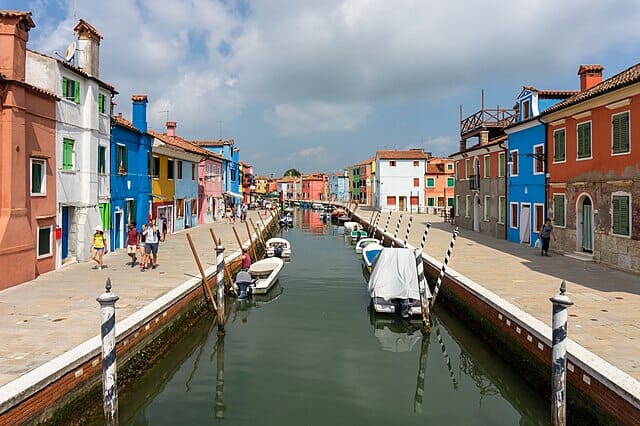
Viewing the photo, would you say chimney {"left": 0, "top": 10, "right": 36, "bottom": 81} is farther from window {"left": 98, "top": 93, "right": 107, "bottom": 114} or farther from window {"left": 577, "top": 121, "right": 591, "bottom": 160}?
window {"left": 577, "top": 121, "right": 591, "bottom": 160}

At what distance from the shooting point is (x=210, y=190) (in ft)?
143

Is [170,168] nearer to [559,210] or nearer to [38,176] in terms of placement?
[38,176]

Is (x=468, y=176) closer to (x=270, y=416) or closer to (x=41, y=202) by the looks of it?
(x=41, y=202)

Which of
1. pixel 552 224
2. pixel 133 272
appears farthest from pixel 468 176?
pixel 133 272

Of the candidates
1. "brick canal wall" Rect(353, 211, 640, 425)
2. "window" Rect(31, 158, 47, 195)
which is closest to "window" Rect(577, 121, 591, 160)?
"brick canal wall" Rect(353, 211, 640, 425)

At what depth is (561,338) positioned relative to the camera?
7465 mm

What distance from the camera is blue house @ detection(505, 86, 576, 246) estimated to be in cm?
2297

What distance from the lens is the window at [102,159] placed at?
2014 centimetres

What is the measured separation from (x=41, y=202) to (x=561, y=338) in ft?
48.9

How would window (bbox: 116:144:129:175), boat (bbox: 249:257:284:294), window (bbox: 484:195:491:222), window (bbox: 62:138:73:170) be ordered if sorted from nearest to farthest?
window (bbox: 62:138:73:170) < boat (bbox: 249:257:284:294) < window (bbox: 116:144:129:175) < window (bbox: 484:195:491:222)

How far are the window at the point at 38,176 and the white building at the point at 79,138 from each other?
0.88m

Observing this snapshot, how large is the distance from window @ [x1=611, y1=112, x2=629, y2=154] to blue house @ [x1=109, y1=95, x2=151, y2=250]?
18.5m

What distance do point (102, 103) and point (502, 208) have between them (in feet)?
69.1

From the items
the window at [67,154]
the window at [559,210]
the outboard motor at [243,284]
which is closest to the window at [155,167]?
the window at [67,154]
